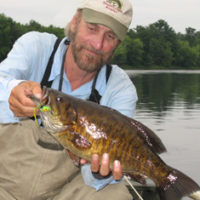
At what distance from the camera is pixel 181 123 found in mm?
17828

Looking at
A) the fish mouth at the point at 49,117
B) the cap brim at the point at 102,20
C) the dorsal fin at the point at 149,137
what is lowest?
the dorsal fin at the point at 149,137

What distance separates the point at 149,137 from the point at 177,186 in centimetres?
61

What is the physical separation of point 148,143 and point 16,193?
1.67 metres

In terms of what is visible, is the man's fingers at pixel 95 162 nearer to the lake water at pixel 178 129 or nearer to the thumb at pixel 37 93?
the thumb at pixel 37 93

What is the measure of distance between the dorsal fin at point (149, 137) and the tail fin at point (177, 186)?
0.30m

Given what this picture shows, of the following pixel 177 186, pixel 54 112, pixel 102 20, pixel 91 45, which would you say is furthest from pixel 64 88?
pixel 177 186

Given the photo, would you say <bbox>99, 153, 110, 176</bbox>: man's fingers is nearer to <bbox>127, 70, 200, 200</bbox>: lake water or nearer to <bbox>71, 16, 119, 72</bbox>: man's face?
<bbox>71, 16, 119, 72</bbox>: man's face

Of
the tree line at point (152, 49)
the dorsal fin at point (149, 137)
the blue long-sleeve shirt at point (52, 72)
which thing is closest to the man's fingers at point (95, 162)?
the dorsal fin at point (149, 137)

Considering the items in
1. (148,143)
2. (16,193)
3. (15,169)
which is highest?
(148,143)

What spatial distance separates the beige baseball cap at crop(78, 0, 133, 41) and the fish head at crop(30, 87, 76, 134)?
150cm

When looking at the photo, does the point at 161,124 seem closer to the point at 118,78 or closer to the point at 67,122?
the point at 118,78

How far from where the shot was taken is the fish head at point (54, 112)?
9.94 ft

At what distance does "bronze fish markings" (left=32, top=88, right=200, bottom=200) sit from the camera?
3045 mm

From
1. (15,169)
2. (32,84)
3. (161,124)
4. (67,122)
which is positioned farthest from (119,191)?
(161,124)
